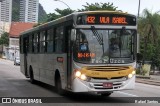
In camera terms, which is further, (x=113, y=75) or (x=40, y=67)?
(x=40, y=67)

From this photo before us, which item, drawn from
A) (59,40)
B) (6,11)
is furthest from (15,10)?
(59,40)

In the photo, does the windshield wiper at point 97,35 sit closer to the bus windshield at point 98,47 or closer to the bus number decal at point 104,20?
the bus windshield at point 98,47

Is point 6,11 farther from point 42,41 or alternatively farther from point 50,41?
point 50,41

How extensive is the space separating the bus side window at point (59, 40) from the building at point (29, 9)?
13323 cm

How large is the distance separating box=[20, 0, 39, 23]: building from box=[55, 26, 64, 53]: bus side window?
5245 inches

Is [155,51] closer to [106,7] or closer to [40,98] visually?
[106,7]

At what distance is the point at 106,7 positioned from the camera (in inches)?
2477

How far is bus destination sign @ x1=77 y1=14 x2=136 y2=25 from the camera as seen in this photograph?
50.5 ft

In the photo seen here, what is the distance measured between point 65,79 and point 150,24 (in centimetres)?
3613

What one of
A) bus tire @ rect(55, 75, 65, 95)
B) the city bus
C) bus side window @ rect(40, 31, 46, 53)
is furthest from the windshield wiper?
bus side window @ rect(40, 31, 46, 53)

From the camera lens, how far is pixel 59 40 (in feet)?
56.9

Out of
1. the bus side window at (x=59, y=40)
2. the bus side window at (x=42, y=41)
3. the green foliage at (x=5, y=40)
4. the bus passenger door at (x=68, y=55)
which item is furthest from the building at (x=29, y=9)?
the bus passenger door at (x=68, y=55)

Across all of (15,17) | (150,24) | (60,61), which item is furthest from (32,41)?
(15,17)

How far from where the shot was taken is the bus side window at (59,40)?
16984mm
